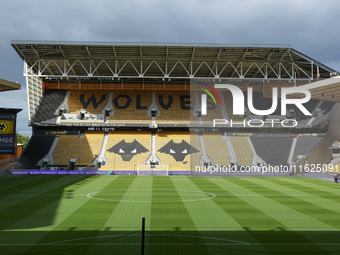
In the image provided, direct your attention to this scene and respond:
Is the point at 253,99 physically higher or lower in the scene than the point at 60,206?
higher

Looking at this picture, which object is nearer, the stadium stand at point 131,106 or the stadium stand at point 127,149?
the stadium stand at point 127,149

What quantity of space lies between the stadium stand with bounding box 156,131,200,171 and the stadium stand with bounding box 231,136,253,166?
5.61 meters

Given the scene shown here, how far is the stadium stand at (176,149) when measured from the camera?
121ft

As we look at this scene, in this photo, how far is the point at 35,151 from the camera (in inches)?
1485

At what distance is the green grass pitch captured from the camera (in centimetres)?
920

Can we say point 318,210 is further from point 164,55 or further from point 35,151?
point 35,151

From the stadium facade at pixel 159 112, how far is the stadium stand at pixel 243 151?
0.15m

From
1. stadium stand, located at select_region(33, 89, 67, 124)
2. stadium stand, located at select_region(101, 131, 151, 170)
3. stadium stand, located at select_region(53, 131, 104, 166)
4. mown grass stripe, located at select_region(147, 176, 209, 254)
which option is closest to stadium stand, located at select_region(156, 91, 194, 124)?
stadium stand, located at select_region(101, 131, 151, 170)

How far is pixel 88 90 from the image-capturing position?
46.8 meters

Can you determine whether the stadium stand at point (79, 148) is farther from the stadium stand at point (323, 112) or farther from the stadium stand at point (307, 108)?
the stadium stand at point (323, 112)

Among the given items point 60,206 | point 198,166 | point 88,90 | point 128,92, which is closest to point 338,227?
point 60,206

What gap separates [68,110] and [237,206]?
35.8 m

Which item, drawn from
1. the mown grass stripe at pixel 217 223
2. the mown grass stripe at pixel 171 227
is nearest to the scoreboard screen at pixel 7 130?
the mown grass stripe at pixel 171 227

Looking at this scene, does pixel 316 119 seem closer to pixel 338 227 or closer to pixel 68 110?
pixel 338 227
